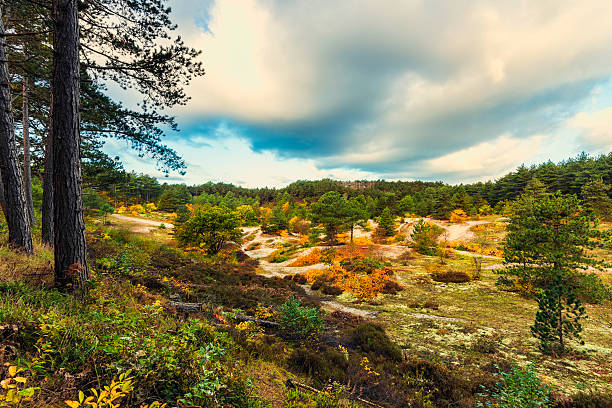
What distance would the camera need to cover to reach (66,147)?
4633 millimetres

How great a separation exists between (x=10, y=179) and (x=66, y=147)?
4.48 m

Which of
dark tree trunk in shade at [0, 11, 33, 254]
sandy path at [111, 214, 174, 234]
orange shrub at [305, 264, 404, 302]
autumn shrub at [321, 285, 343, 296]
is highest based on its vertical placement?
dark tree trunk in shade at [0, 11, 33, 254]

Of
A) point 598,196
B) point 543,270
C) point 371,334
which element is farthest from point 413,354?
point 598,196

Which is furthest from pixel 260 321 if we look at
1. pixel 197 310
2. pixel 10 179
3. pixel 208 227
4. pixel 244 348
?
pixel 208 227

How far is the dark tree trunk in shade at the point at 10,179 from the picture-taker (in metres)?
6.75

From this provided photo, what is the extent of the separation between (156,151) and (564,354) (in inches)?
526

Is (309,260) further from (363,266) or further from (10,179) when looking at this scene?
(10,179)

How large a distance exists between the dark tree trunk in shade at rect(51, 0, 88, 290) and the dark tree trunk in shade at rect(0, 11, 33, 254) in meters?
4.01

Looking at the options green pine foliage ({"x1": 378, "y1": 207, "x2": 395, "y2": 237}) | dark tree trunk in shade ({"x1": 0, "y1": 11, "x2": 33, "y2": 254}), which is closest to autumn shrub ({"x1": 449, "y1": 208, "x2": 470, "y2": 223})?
green pine foliage ({"x1": 378, "y1": 207, "x2": 395, "y2": 237})

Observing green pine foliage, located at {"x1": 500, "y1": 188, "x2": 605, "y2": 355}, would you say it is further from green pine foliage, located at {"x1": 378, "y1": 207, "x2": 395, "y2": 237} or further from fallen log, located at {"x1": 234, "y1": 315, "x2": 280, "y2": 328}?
green pine foliage, located at {"x1": 378, "y1": 207, "x2": 395, "y2": 237}

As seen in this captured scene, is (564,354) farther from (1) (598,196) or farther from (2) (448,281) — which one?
(1) (598,196)

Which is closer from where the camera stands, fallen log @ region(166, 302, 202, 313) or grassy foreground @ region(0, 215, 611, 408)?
grassy foreground @ region(0, 215, 611, 408)

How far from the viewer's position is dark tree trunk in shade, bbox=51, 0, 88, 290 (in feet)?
15.1

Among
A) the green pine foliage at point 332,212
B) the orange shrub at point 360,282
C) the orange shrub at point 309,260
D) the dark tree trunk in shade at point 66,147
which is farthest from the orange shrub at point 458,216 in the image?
the dark tree trunk in shade at point 66,147
